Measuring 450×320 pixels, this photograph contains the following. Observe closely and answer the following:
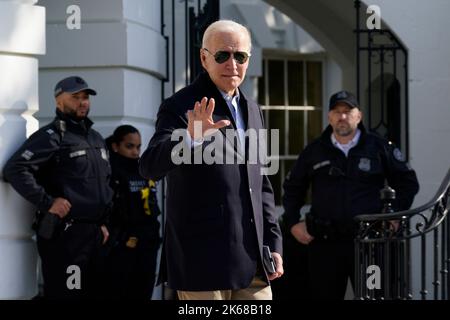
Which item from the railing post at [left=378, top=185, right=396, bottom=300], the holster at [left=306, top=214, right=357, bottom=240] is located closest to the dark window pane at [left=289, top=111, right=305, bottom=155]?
the holster at [left=306, top=214, right=357, bottom=240]

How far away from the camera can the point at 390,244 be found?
25.5 feet

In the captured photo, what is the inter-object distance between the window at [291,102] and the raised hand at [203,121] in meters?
11.4

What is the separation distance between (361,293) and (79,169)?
1985 mm

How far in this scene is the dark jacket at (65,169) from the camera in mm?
7156

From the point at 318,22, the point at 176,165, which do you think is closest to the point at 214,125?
the point at 176,165

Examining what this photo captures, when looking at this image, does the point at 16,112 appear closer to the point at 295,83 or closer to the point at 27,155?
the point at 27,155

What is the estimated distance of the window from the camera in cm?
1638

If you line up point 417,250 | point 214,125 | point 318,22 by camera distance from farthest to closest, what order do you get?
point 318,22 < point 417,250 < point 214,125

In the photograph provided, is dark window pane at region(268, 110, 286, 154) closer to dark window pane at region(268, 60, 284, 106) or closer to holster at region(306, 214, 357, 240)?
dark window pane at region(268, 60, 284, 106)

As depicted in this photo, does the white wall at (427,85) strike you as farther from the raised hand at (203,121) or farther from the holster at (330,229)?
the raised hand at (203,121)

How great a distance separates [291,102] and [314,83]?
43cm

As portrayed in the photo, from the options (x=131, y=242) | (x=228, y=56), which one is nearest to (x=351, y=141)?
(x=131, y=242)

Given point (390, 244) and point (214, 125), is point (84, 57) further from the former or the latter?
point (214, 125)

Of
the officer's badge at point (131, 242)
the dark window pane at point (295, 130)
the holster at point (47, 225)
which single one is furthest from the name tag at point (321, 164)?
the dark window pane at point (295, 130)
